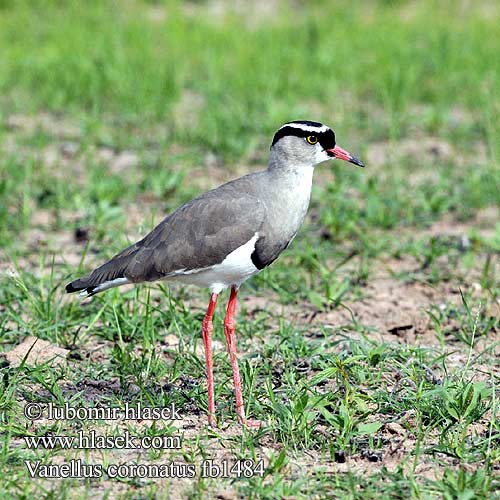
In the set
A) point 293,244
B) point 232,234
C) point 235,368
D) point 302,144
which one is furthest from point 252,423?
point 293,244

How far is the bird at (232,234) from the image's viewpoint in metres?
4.55

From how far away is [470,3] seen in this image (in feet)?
40.7

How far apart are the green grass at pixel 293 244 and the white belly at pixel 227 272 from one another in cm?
44

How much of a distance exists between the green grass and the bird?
1.27ft

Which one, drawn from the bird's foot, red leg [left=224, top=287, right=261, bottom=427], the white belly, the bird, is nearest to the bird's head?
the bird

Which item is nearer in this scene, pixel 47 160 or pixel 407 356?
pixel 407 356

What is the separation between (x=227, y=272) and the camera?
4590 mm

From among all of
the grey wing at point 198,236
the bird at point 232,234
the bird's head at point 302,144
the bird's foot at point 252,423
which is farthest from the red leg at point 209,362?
the bird's head at point 302,144

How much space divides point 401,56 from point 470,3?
9.39 feet

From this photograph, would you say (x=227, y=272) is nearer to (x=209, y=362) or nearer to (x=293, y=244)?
(x=209, y=362)

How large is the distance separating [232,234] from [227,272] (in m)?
0.18

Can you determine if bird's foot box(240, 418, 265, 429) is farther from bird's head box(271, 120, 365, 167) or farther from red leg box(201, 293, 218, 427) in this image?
bird's head box(271, 120, 365, 167)

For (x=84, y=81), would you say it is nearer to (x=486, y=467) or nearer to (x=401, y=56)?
(x=401, y=56)

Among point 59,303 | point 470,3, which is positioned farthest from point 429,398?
point 470,3
